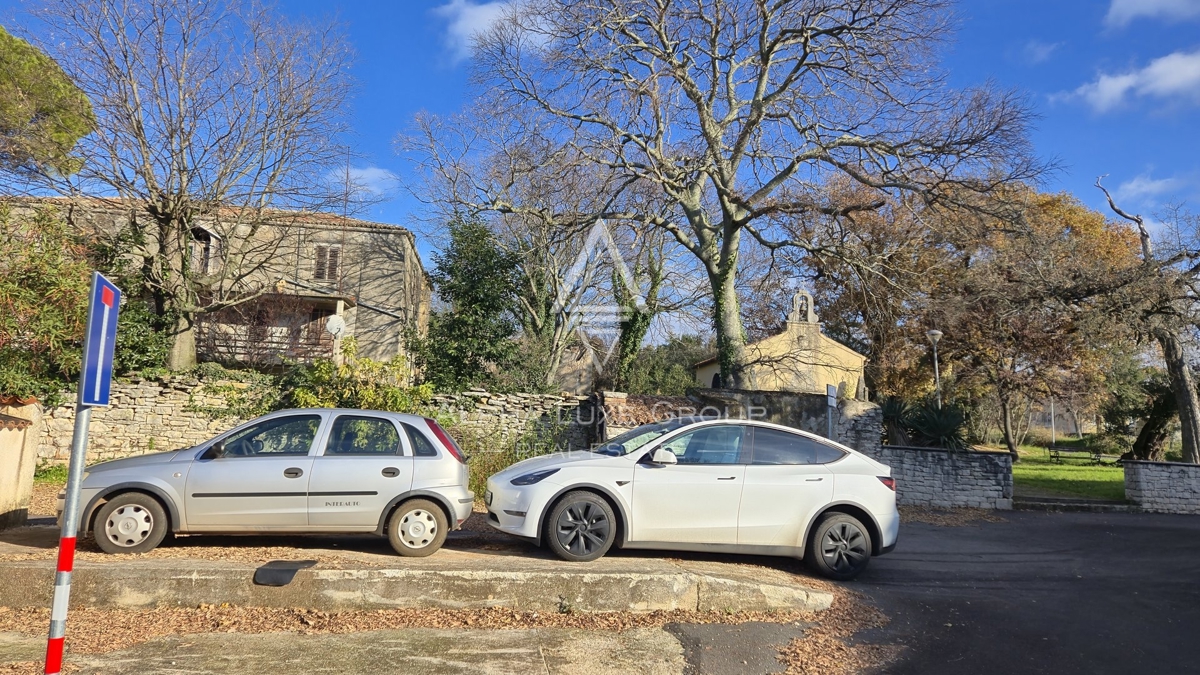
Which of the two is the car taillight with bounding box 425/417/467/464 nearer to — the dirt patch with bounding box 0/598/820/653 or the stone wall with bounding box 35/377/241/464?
the dirt patch with bounding box 0/598/820/653

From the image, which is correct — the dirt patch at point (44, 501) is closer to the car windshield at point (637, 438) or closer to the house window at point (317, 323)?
the car windshield at point (637, 438)

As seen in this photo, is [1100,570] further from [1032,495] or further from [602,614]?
[1032,495]

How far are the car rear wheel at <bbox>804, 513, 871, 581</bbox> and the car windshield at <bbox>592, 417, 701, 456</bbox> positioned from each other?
164 centimetres

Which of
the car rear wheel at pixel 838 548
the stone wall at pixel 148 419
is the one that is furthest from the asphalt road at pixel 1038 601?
the stone wall at pixel 148 419

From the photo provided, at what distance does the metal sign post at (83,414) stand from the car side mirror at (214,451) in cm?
303

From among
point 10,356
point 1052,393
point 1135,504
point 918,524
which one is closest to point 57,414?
point 10,356

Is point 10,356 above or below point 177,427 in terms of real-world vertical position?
above

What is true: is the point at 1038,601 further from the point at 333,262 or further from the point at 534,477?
the point at 333,262

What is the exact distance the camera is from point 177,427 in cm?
1491

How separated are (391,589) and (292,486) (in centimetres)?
168

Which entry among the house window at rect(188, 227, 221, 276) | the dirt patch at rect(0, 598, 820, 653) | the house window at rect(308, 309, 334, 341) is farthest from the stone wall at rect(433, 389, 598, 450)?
the house window at rect(308, 309, 334, 341)

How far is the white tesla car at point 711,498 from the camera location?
22.6ft

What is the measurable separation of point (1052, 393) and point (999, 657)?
92.3ft

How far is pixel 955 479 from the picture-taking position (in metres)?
14.7
